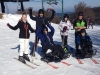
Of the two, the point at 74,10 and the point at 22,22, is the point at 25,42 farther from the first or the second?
the point at 74,10

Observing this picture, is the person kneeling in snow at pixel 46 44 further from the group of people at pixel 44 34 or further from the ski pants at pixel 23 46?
the ski pants at pixel 23 46

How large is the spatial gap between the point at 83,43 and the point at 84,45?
101 mm

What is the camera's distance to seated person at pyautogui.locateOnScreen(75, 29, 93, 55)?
8.33 metres

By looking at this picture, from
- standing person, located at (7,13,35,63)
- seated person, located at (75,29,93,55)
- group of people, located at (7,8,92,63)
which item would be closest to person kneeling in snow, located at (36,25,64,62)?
group of people, located at (7,8,92,63)

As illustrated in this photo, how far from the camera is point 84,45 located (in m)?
8.34

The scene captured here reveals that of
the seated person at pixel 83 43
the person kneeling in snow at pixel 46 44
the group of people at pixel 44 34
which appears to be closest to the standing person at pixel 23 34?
the group of people at pixel 44 34

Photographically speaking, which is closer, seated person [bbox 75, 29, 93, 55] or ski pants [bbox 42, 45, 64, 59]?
ski pants [bbox 42, 45, 64, 59]

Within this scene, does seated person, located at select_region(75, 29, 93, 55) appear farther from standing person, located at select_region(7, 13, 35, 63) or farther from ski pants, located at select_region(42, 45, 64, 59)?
standing person, located at select_region(7, 13, 35, 63)

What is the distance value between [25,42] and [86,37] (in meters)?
2.37

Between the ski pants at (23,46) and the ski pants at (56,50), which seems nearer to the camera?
the ski pants at (56,50)

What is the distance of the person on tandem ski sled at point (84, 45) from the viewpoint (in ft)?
27.3

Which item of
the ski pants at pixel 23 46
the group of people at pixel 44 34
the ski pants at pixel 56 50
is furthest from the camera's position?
the ski pants at pixel 23 46

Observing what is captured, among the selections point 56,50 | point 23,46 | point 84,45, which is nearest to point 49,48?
point 56,50

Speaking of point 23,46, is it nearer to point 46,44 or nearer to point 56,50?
point 46,44
